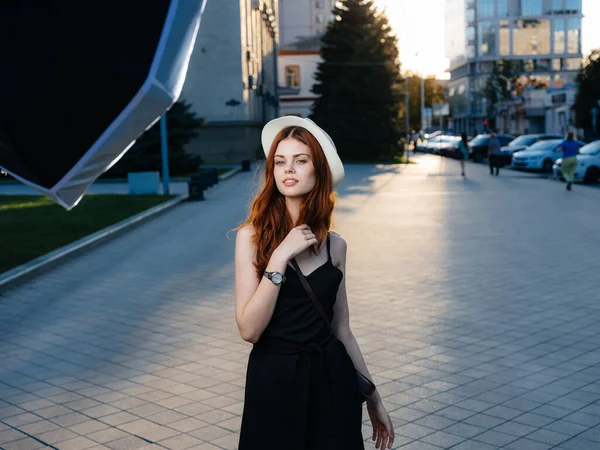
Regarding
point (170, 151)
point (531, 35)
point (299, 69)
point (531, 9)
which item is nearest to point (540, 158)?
point (170, 151)

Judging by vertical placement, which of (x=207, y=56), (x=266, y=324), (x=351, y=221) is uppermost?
(x=207, y=56)

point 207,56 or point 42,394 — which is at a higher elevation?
point 207,56

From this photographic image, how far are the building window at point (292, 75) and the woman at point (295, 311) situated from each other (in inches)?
3474

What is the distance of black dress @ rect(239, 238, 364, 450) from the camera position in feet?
9.98

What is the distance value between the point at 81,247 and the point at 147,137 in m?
22.3

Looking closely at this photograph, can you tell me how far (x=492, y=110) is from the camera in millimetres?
108750

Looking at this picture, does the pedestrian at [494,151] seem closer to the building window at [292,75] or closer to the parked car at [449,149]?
the parked car at [449,149]

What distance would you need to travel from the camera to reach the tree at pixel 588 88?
6116cm

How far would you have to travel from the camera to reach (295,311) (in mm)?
3049

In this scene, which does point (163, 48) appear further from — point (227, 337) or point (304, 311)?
point (227, 337)

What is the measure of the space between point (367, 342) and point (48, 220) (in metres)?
12.1

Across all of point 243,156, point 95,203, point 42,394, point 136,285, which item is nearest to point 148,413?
point 42,394

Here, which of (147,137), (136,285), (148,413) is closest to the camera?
(148,413)

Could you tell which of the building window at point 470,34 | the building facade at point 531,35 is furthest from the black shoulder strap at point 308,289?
the building window at point 470,34
